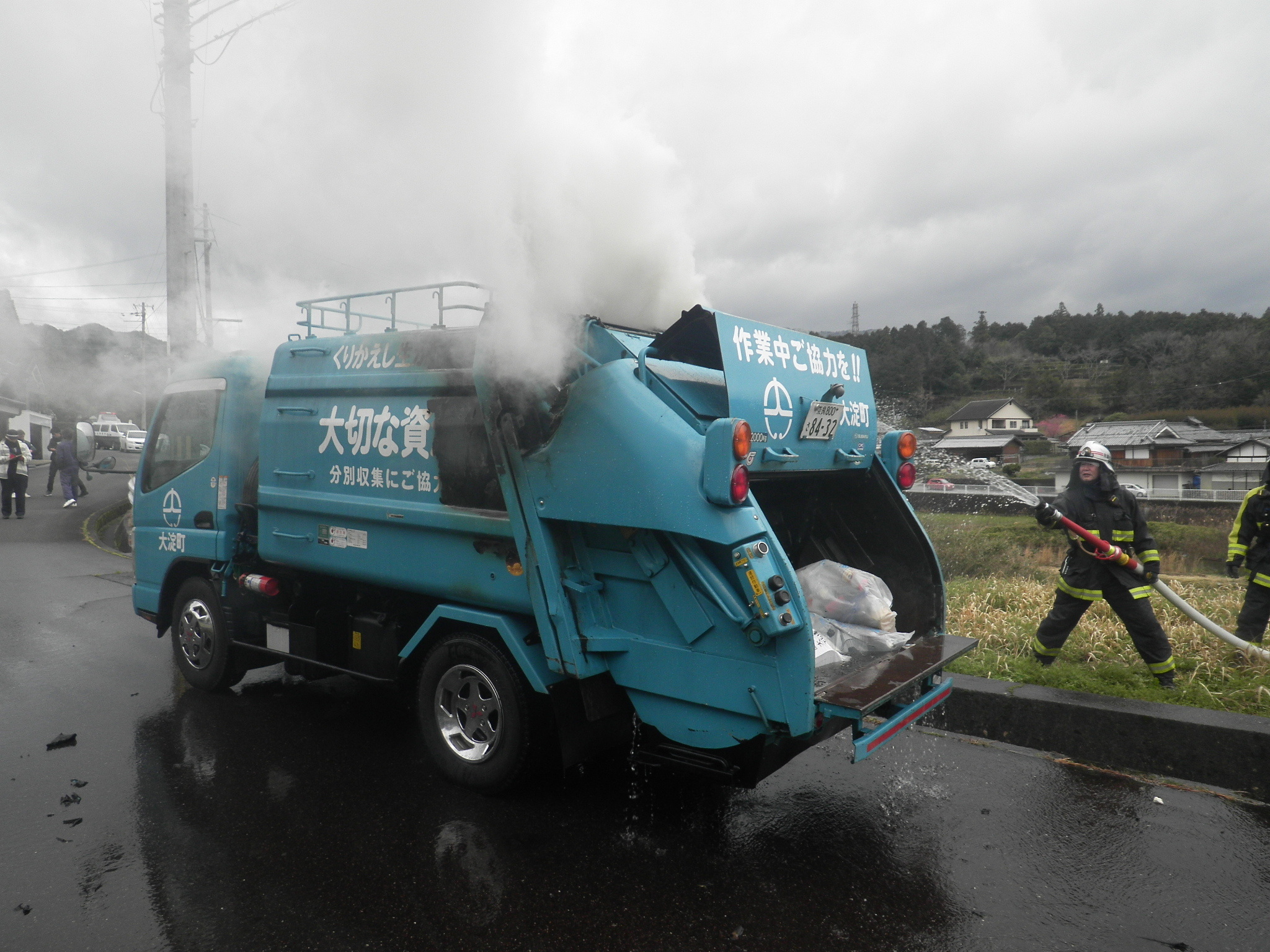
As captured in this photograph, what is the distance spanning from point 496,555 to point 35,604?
716 centimetres

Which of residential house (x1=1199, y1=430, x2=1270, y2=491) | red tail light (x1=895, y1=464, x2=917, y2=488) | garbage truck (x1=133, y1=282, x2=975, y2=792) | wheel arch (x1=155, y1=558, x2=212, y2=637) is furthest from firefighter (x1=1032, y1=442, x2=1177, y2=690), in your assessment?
residential house (x1=1199, y1=430, x2=1270, y2=491)

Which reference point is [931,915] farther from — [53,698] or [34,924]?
[53,698]

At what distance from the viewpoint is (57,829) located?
11.6 feet

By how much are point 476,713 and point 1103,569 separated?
405 cm

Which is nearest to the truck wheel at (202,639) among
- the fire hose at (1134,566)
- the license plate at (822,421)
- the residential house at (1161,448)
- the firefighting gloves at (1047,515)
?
the license plate at (822,421)

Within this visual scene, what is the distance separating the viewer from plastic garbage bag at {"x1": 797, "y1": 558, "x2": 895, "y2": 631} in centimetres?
411

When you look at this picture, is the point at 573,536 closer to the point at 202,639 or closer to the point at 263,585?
the point at 263,585

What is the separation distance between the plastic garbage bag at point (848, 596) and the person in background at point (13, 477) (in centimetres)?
1600

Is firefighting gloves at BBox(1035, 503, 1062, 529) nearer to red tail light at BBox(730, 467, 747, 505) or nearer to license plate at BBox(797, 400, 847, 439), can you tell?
license plate at BBox(797, 400, 847, 439)

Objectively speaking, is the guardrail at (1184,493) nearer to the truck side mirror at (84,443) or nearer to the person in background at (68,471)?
the truck side mirror at (84,443)

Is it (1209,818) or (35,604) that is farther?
(35,604)

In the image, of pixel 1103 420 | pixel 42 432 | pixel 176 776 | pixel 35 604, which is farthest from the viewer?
pixel 42 432

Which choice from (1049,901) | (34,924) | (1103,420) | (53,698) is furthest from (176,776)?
(1103,420)

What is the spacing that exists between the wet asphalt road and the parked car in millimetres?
17175
